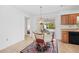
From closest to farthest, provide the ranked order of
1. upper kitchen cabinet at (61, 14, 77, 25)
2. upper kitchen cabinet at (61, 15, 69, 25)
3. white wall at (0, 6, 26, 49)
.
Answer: white wall at (0, 6, 26, 49) < upper kitchen cabinet at (61, 15, 69, 25) < upper kitchen cabinet at (61, 14, 77, 25)

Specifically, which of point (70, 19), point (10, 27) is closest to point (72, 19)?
point (70, 19)

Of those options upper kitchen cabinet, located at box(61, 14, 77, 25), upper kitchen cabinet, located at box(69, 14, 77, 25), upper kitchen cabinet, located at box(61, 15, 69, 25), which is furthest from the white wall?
upper kitchen cabinet, located at box(69, 14, 77, 25)

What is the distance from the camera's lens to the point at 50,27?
3.60 metres

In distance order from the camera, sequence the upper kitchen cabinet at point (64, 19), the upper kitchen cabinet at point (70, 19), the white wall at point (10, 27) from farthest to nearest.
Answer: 1. the upper kitchen cabinet at point (70, 19)
2. the upper kitchen cabinet at point (64, 19)
3. the white wall at point (10, 27)

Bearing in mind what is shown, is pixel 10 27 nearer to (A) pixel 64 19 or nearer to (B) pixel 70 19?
(A) pixel 64 19

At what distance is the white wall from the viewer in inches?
142

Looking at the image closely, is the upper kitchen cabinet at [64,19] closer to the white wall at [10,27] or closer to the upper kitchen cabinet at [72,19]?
the upper kitchen cabinet at [72,19]

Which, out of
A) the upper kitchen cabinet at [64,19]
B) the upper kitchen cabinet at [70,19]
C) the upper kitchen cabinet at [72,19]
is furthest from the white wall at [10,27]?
the upper kitchen cabinet at [72,19]

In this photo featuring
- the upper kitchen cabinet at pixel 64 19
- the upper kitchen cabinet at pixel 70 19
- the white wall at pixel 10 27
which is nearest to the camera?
the white wall at pixel 10 27

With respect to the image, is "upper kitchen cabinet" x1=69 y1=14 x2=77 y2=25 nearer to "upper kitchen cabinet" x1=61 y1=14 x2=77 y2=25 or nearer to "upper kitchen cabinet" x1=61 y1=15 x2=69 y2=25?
"upper kitchen cabinet" x1=61 y1=14 x2=77 y2=25

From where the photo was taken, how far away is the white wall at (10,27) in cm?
361

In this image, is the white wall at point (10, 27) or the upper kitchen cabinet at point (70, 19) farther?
the upper kitchen cabinet at point (70, 19)
